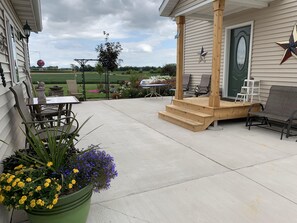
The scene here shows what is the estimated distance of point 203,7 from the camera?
17.4 ft

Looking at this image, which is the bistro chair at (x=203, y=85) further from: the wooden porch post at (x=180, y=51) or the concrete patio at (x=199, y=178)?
the concrete patio at (x=199, y=178)

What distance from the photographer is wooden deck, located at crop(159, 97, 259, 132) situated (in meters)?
4.89

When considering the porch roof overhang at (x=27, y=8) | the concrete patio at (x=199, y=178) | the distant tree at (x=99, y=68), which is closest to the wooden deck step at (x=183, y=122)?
the concrete patio at (x=199, y=178)

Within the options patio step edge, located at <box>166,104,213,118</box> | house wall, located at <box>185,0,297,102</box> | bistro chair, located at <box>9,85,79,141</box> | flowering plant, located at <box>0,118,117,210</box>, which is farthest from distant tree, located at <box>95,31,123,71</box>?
flowering plant, located at <box>0,118,117,210</box>

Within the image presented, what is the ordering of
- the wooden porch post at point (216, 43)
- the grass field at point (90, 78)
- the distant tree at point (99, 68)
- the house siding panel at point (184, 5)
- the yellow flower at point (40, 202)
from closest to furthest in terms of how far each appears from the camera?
the yellow flower at point (40, 202)
the wooden porch post at point (216, 43)
the house siding panel at point (184, 5)
the distant tree at point (99, 68)
the grass field at point (90, 78)

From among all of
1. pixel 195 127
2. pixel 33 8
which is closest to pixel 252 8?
pixel 195 127

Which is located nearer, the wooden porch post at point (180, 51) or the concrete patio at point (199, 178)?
the concrete patio at point (199, 178)

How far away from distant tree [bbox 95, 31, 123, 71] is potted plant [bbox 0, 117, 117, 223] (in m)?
9.82

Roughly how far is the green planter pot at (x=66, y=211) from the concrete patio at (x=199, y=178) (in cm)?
36

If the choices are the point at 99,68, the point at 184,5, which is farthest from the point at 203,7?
the point at 99,68

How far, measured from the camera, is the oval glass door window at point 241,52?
6153 millimetres

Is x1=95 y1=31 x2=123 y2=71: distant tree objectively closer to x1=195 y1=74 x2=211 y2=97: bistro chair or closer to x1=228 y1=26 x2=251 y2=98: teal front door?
x1=195 y1=74 x2=211 y2=97: bistro chair

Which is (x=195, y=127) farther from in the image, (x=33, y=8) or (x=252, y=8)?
(x=33, y=8)

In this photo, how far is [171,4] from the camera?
5938 millimetres
